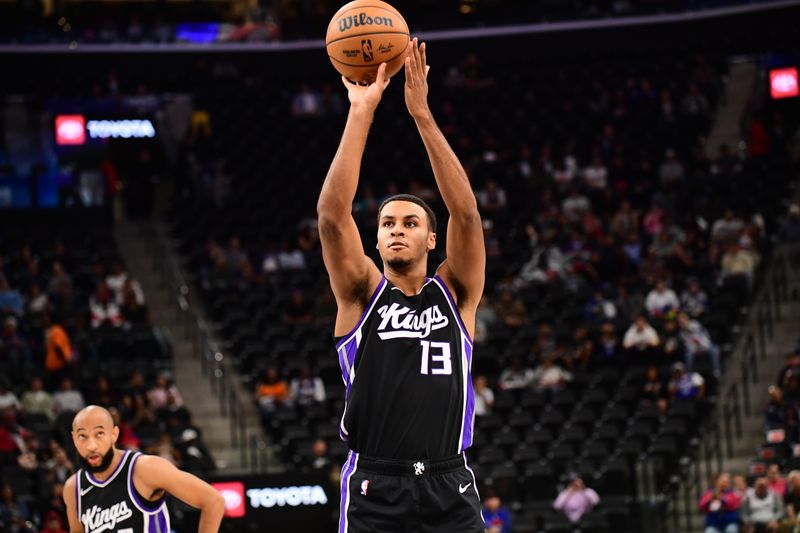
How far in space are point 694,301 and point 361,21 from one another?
14.7m

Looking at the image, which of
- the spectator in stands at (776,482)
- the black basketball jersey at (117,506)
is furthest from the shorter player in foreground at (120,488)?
the spectator in stands at (776,482)

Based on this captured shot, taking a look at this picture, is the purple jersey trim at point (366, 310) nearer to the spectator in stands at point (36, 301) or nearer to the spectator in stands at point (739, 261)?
the spectator in stands at point (36, 301)

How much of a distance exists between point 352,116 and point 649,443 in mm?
13172

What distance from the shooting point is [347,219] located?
5023 millimetres

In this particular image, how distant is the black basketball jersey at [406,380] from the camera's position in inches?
198

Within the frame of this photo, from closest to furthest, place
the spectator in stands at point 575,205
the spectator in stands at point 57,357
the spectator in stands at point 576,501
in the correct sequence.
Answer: the spectator in stands at point 576,501 < the spectator in stands at point 57,357 < the spectator in stands at point 575,205

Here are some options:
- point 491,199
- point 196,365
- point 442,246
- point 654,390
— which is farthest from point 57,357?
point 491,199

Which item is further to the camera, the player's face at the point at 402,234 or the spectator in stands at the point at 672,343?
the spectator in stands at the point at 672,343

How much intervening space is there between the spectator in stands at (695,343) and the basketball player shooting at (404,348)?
13885 mm

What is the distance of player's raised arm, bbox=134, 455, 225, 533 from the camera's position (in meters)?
7.08

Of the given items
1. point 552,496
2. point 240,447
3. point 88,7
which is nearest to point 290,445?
point 240,447

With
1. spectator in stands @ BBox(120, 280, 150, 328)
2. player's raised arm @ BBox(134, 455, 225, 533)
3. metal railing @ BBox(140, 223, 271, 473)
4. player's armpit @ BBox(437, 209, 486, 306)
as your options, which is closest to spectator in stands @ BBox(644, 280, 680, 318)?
metal railing @ BBox(140, 223, 271, 473)

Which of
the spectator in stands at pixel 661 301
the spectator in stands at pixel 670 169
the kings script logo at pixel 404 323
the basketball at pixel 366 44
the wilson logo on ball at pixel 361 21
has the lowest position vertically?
the kings script logo at pixel 404 323

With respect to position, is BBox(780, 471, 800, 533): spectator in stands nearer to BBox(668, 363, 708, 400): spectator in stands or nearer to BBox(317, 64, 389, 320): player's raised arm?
BBox(668, 363, 708, 400): spectator in stands
